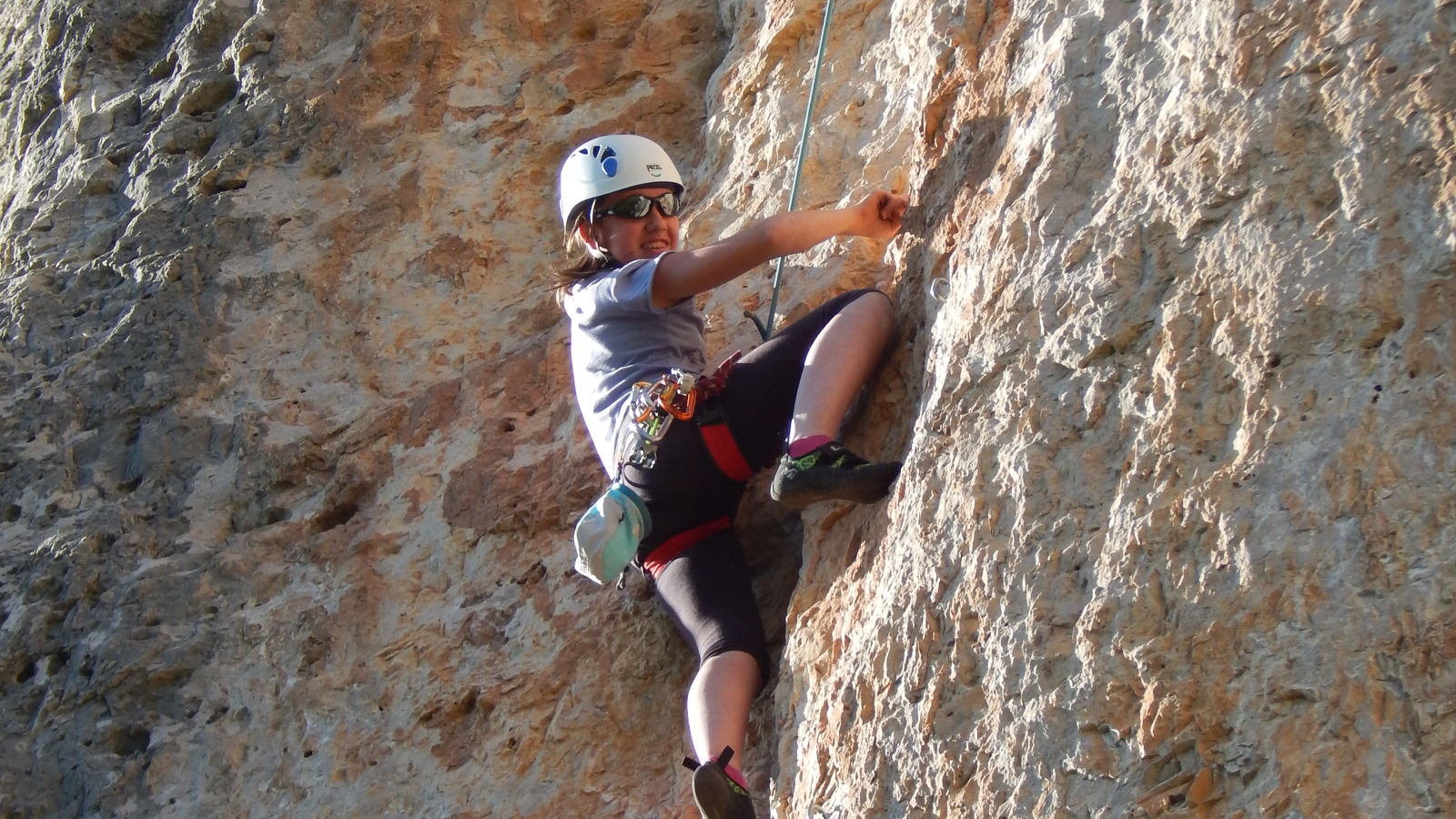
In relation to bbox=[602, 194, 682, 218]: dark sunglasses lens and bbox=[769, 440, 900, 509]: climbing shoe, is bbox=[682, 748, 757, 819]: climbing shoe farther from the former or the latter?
bbox=[602, 194, 682, 218]: dark sunglasses lens

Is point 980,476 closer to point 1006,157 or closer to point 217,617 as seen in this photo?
point 1006,157

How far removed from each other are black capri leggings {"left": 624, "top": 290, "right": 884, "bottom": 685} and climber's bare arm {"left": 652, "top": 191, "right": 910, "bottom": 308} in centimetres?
18

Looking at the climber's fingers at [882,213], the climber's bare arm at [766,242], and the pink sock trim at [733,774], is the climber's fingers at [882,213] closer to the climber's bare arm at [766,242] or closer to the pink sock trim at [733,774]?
the climber's bare arm at [766,242]

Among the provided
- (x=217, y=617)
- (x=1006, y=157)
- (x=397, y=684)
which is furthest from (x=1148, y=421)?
(x=217, y=617)

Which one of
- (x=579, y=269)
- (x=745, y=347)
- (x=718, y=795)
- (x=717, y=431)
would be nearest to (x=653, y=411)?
(x=717, y=431)

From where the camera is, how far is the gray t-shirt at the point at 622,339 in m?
3.59

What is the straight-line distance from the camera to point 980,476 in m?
2.68

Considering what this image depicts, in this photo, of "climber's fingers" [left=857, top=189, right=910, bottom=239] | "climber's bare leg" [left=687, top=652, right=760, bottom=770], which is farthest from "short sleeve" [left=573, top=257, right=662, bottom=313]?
"climber's bare leg" [left=687, top=652, right=760, bottom=770]

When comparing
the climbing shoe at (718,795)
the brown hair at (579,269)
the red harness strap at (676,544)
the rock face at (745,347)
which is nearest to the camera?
the rock face at (745,347)

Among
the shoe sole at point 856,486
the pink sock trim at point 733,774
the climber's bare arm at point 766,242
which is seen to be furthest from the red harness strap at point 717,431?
the pink sock trim at point 733,774

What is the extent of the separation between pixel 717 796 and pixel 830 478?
695mm

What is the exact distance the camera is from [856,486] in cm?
302

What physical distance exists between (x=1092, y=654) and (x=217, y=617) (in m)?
2.93

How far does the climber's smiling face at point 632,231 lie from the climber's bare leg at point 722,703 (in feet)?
3.97
